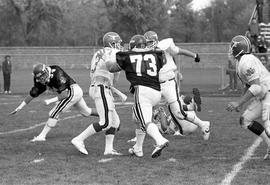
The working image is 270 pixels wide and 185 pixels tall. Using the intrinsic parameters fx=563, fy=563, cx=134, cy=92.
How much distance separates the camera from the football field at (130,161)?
251 inches

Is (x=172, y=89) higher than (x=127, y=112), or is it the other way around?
(x=172, y=89)

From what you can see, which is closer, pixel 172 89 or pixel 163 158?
pixel 163 158

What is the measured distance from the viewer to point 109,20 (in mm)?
45531

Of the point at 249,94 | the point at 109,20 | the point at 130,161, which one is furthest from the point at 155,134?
the point at 109,20

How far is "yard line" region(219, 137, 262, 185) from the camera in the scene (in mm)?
6293

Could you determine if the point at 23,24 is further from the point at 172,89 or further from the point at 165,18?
the point at 172,89

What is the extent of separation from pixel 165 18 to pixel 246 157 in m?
40.2

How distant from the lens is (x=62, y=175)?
21.6 feet

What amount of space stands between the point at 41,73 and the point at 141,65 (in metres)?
2.11

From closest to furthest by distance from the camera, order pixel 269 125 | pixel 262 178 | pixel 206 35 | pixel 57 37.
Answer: pixel 262 178 → pixel 269 125 → pixel 57 37 → pixel 206 35

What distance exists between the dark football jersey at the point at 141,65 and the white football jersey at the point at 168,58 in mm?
1320

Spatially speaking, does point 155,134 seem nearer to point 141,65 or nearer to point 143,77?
point 143,77

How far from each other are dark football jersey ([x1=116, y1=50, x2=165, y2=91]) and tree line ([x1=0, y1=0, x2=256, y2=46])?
3472cm

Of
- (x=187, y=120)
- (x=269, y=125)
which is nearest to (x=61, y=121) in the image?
(x=187, y=120)
